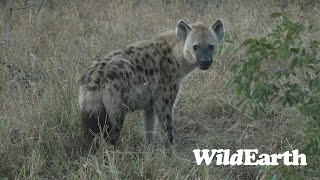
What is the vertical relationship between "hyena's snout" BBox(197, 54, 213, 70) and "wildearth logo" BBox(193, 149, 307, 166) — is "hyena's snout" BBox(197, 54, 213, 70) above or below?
above

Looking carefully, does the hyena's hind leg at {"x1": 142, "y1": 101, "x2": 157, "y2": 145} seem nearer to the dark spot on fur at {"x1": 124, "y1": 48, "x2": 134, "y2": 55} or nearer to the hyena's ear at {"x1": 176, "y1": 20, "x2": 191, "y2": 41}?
the dark spot on fur at {"x1": 124, "y1": 48, "x2": 134, "y2": 55}

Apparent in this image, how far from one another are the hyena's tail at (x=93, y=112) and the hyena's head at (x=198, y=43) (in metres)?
1.22

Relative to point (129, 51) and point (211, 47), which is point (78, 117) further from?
point (211, 47)

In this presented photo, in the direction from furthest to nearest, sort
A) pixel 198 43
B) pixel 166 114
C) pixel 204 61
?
pixel 198 43 < pixel 204 61 < pixel 166 114

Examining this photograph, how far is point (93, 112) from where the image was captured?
3461 mm

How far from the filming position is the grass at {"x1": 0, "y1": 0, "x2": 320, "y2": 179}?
359cm

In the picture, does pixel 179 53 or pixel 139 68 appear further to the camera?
pixel 179 53

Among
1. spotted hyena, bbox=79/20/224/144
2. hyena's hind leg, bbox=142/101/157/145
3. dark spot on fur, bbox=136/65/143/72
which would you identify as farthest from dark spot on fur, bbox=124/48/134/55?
hyena's hind leg, bbox=142/101/157/145

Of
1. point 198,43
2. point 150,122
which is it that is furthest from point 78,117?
point 198,43

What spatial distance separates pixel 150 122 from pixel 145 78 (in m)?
0.44

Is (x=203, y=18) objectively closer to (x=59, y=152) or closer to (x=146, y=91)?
(x=146, y=91)

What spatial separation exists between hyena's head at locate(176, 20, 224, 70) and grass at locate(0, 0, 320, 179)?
0.25 m

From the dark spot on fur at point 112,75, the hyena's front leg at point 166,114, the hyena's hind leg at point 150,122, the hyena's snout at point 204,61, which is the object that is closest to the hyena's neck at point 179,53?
the hyena's snout at point 204,61

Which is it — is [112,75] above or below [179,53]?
below
